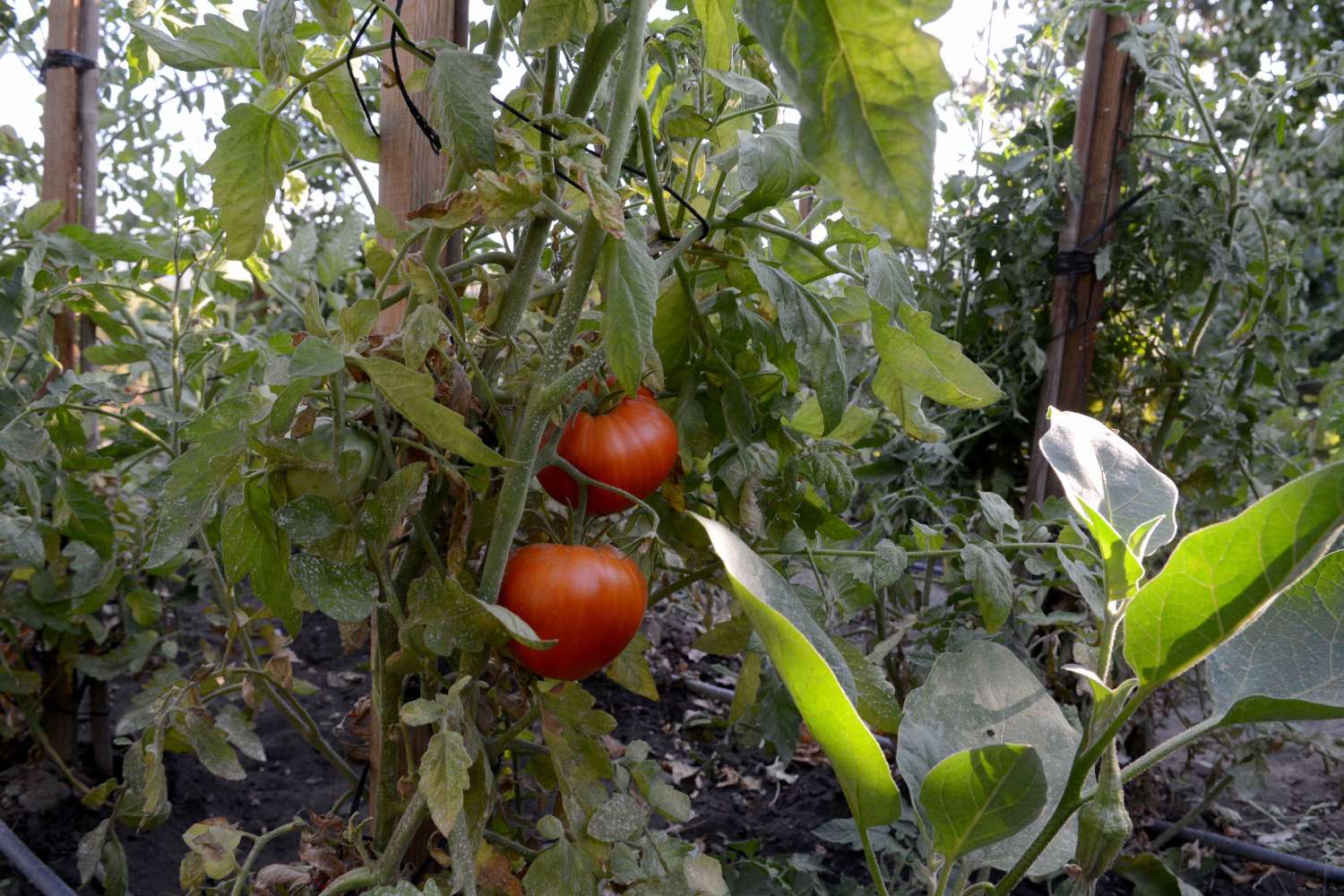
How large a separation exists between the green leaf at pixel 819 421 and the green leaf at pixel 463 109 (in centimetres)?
38

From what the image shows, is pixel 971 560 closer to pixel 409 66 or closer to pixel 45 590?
pixel 409 66

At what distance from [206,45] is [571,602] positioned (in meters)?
0.55

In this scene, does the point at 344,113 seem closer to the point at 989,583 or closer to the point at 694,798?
the point at 989,583

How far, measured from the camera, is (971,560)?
3.26ft

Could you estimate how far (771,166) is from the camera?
26.6 inches

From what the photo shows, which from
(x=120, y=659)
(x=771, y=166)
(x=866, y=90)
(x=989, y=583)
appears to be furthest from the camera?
(x=120, y=659)

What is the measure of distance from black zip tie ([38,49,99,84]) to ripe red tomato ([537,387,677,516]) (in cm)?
153

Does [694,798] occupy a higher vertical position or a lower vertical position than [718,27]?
lower

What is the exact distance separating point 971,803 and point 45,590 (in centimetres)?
150

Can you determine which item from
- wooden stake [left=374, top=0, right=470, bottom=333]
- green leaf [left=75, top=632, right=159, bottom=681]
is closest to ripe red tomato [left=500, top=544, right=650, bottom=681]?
wooden stake [left=374, top=0, right=470, bottom=333]

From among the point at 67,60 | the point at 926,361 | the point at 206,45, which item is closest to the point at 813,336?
the point at 926,361

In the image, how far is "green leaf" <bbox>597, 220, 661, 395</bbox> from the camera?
1.94ft

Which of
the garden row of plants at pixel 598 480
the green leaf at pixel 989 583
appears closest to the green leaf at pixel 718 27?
the garden row of plants at pixel 598 480

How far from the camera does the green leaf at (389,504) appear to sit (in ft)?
2.15
